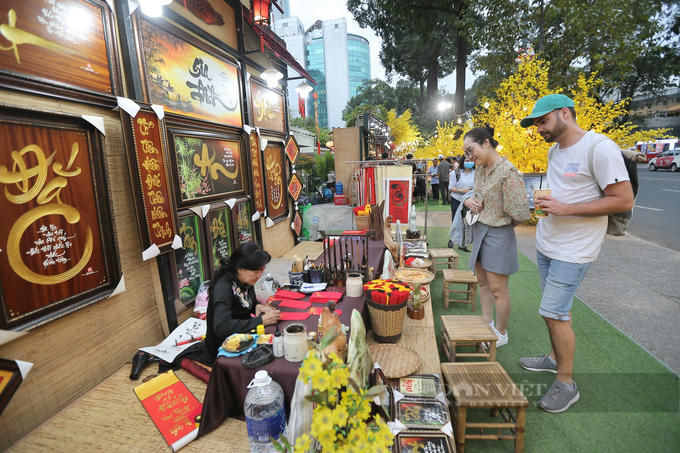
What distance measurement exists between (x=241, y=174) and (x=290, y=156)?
Result: 2.25 meters

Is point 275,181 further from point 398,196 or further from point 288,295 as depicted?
point 288,295

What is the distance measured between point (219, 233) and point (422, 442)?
13.2 feet

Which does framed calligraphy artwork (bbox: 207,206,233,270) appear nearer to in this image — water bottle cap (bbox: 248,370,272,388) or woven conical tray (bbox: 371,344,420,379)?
woven conical tray (bbox: 371,344,420,379)

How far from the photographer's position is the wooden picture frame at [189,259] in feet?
13.0

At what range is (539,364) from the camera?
10.2 ft

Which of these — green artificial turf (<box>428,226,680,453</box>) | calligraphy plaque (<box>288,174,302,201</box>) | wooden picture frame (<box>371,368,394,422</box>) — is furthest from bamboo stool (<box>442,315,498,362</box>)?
calligraphy plaque (<box>288,174,302,201</box>)

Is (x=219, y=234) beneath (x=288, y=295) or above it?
above

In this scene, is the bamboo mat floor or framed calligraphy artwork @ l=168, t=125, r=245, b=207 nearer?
the bamboo mat floor

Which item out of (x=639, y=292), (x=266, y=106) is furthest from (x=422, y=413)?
(x=266, y=106)

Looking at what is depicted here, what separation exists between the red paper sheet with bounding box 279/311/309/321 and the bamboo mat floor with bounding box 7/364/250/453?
2.63 feet

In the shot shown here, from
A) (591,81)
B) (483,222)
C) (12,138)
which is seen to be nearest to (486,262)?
(483,222)

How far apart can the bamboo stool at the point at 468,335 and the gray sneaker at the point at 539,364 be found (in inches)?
18.7

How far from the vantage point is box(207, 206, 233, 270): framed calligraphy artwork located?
4.59 m

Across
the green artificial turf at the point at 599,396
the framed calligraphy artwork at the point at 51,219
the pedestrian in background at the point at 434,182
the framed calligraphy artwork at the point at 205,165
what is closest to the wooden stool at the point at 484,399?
the green artificial turf at the point at 599,396
